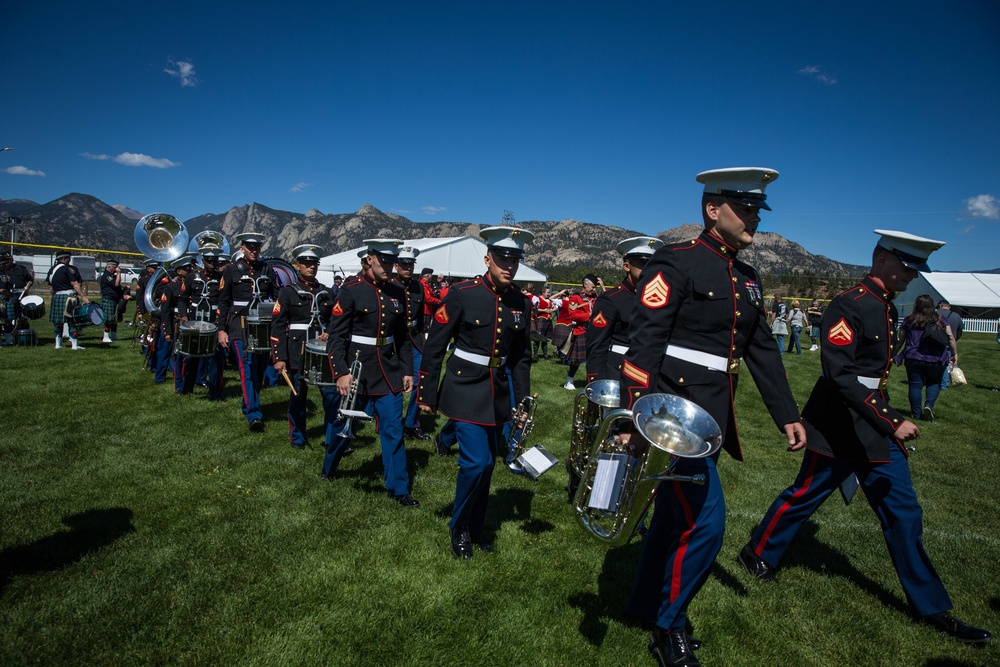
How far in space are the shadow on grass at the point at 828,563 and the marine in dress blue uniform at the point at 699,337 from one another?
1.98 metres


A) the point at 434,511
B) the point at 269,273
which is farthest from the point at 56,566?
the point at 269,273

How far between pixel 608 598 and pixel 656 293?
222 centimetres

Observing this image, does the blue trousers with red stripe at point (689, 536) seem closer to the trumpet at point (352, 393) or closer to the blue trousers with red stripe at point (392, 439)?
the blue trousers with red stripe at point (392, 439)

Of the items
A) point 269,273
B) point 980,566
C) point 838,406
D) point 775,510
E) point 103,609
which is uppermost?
point 269,273

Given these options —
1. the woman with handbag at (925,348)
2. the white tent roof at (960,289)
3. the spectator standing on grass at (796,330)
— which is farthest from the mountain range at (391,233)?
the woman with handbag at (925,348)

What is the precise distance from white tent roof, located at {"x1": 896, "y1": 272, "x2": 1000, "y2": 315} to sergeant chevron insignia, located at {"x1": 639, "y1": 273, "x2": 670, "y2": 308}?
166ft

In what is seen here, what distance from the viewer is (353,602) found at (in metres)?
3.49

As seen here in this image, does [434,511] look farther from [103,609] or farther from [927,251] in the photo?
[927,251]

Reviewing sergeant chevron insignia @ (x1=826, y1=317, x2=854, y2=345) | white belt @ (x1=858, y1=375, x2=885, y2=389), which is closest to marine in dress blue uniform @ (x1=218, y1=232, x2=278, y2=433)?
sergeant chevron insignia @ (x1=826, y1=317, x2=854, y2=345)

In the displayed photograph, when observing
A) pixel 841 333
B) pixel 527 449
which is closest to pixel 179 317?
pixel 527 449

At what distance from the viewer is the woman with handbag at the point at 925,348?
29.7 feet

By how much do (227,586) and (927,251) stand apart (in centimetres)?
519

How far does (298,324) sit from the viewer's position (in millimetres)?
6566

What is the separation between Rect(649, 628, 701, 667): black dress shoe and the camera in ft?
9.53
